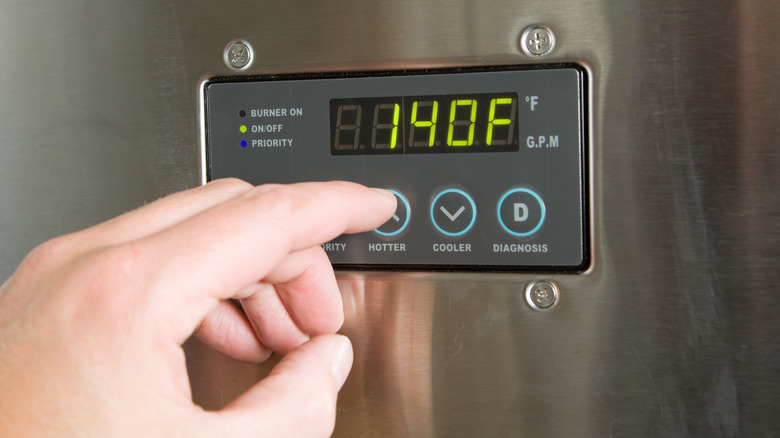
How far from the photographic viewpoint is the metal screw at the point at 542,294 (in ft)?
1.71

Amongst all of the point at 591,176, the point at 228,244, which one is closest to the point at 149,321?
the point at 228,244

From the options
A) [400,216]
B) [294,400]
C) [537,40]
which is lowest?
[294,400]

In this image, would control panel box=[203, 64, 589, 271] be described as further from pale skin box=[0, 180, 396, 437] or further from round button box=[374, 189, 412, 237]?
pale skin box=[0, 180, 396, 437]

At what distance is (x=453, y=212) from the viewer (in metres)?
0.53

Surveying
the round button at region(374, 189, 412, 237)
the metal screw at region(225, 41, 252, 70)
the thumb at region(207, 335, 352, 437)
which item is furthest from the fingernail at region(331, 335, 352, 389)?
the metal screw at region(225, 41, 252, 70)

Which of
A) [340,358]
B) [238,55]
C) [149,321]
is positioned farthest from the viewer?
[238,55]

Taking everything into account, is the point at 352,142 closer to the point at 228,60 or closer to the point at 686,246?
the point at 228,60

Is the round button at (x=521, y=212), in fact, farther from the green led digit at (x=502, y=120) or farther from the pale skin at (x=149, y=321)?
the pale skin at (x=149, y=321)

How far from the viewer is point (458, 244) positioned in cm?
53

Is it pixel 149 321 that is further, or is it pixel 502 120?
pixel 502 120

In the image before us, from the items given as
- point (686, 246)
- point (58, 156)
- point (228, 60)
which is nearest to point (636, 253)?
point (686, 246)

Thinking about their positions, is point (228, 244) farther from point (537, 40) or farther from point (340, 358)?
point (537, 40)

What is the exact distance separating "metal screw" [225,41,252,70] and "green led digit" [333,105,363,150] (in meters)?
0.09

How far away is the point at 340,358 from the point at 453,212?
0.48 feet
